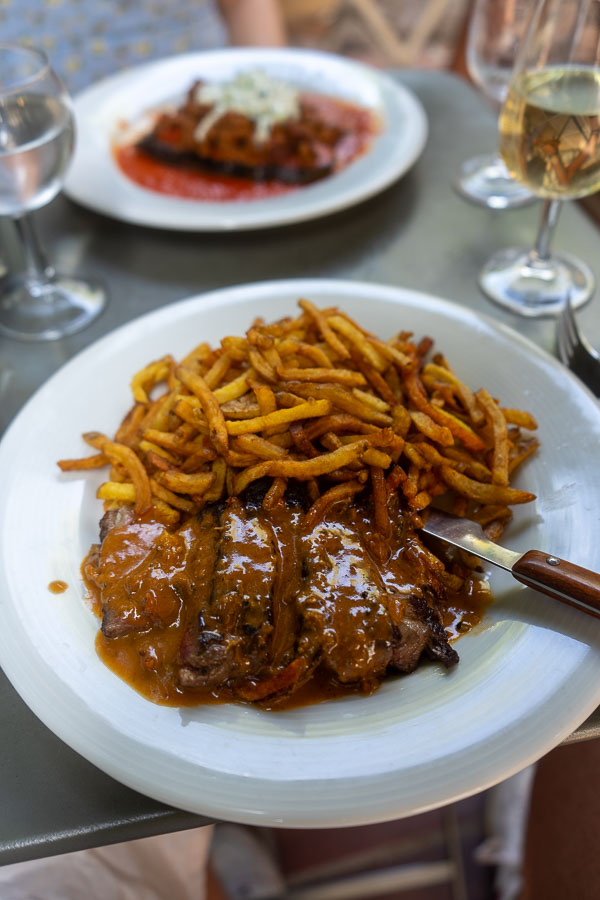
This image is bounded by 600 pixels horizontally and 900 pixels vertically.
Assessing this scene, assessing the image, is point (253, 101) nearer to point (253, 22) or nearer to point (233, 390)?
point (253, 22)

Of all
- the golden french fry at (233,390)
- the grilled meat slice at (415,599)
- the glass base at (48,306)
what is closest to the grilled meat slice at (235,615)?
the grilled meat slice at (415,599)

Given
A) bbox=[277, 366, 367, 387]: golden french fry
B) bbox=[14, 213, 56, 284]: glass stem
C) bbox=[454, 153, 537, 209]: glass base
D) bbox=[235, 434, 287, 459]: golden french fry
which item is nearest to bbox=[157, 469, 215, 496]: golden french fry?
bbox=[235, 434, 287, 459]: golden french fry

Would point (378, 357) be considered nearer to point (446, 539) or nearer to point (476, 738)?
point (446, 539)

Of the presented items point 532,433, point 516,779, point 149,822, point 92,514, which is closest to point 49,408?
point 92,514

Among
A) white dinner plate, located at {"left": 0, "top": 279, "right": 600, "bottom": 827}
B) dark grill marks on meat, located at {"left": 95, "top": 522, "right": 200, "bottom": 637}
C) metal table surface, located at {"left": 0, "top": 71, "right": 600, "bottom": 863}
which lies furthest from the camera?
metal table surface, located at {"left": 0, "top": 71, "right": 600, "bottom": 863}

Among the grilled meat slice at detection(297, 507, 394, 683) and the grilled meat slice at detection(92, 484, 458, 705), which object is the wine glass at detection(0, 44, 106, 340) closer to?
the grilled meat slice at detection(92, 484, 458, 705)

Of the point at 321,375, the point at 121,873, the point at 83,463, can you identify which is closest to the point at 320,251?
the point at 321,375

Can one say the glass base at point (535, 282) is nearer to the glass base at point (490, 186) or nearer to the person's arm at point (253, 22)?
the glass base at point (490, 186)
